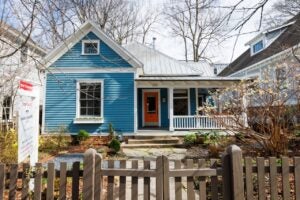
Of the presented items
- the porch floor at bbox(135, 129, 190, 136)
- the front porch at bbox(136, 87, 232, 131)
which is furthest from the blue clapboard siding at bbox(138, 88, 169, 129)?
the porch floor at bbox(135, 129, 190, 136)

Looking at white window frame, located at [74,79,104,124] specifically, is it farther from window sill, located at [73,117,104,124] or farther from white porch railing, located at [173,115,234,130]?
white porch railing, located at [173,115,234,130]

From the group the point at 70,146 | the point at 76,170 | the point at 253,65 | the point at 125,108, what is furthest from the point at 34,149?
the point at 253,65

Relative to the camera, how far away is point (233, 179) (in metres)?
3.00

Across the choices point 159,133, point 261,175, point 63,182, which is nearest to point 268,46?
point 159,133

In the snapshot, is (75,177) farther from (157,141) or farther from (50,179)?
(157,141)

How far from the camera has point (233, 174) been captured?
300cm

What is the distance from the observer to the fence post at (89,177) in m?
3.10

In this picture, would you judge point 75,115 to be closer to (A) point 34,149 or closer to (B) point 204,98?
(B) point 204,98

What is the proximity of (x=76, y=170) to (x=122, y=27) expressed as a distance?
23.9 metres

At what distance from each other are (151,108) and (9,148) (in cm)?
943

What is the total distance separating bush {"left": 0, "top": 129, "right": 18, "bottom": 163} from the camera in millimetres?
5766

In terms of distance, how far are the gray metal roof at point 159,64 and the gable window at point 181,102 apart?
58.8 inches

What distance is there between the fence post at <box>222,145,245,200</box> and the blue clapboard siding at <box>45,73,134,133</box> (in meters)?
9.76

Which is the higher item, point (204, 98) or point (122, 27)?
point (122, 27)
